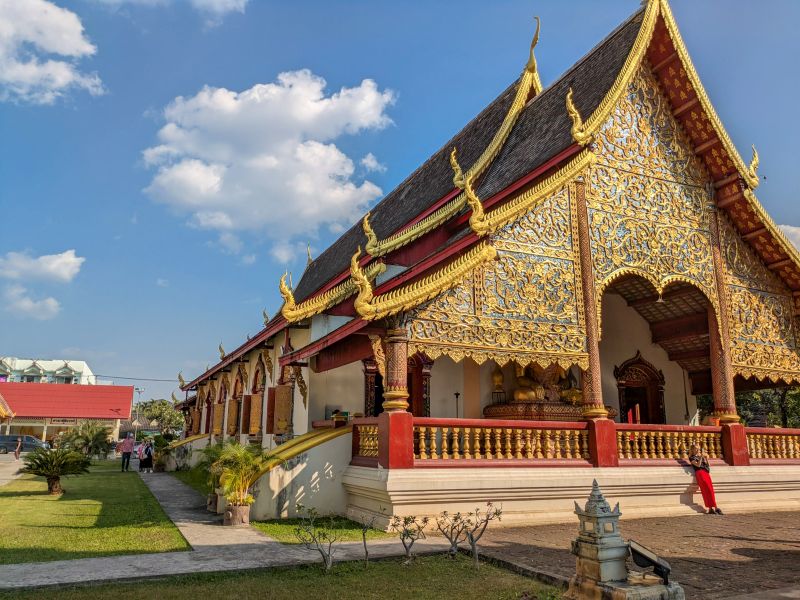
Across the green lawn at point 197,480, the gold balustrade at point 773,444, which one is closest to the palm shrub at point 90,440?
the green lawn at point 197,480

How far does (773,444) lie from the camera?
9945 millimetres

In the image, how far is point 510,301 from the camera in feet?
26.2

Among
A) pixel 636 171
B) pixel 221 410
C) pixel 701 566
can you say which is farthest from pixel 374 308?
pixel 221 410

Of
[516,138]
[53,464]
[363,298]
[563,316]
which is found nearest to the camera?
[363,298]

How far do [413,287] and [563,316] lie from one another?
2.30 metres

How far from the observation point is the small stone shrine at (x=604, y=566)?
3.54 meters

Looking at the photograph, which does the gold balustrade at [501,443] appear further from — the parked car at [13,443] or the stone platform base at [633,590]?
the parked car at [13,443]

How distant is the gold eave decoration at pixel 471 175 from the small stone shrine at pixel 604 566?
624 centimetres

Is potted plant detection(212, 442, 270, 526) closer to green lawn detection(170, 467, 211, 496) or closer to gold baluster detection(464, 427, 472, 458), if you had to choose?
gold baluster detection(464, 427, 472, 458)

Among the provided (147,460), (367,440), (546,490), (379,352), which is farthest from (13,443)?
(546,490)

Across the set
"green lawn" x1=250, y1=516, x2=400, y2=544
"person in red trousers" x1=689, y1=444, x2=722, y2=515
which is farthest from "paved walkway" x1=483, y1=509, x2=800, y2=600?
"green lawn" x1=250, y1=516, x2=400, y2=544

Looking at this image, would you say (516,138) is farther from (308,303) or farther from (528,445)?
(528,445)

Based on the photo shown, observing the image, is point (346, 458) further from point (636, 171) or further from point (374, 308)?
point (636, 171)

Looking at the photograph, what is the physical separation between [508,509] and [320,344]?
126 inches
